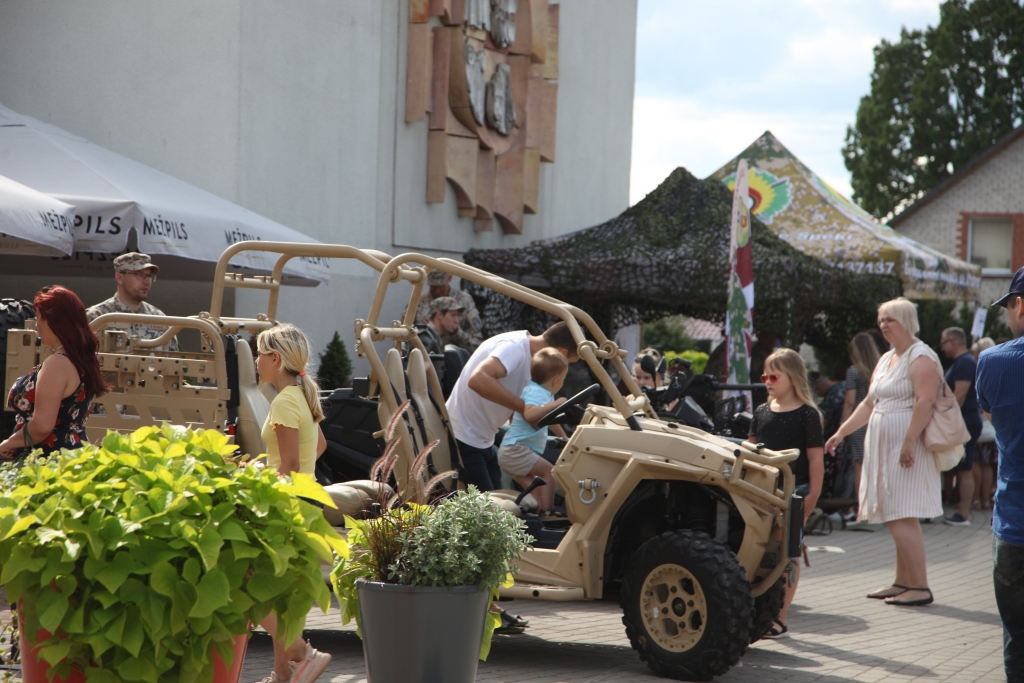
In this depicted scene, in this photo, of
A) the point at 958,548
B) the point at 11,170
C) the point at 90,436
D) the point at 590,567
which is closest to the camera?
the point at 590,567

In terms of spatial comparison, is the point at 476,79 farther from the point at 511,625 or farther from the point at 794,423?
the point at 511,625

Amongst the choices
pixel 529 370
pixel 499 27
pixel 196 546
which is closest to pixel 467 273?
pixel 529 370

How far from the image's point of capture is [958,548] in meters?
10.9

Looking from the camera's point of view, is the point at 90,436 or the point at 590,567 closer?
the point at 590,567

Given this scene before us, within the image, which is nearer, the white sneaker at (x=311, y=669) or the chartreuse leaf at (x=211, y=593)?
the chartreuse leaf at (x=211, y=593)

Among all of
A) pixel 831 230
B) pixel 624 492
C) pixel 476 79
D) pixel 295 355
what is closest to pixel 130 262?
pixel 295 355

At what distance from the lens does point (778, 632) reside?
6625 mm

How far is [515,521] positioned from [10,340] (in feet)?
11.4

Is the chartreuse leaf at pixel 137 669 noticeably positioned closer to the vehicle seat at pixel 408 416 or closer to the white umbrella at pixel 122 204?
the vehicle seat at pixel 408 416

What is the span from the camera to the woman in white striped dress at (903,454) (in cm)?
770

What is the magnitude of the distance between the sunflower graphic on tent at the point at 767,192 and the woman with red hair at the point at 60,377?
12585mm

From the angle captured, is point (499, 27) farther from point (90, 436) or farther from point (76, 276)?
point (90, 436)

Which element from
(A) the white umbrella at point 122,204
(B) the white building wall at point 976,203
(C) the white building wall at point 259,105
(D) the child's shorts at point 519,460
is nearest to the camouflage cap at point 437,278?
(A) the white umbrella at point 122,204

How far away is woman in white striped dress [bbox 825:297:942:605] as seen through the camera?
7.70 metres
